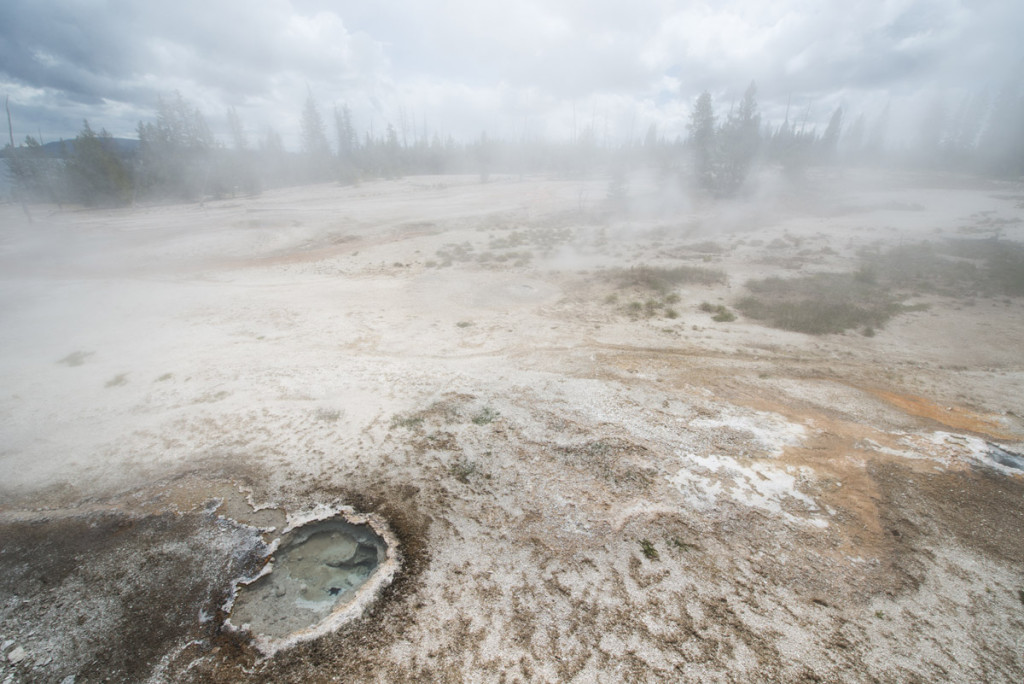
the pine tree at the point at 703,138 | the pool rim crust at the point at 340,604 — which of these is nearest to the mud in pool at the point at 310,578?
the pool rim crust at the point at 340,604

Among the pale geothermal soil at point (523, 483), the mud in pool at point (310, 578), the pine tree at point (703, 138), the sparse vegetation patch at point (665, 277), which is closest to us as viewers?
the pale geothermal soil at point (523, 483)

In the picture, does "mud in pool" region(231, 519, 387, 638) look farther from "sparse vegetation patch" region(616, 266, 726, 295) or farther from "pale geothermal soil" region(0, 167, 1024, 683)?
"sparse vegetation patch" region(616, 266, 726, 295)

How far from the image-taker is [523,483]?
17.9ft

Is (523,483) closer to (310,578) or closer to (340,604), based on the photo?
(340,604)

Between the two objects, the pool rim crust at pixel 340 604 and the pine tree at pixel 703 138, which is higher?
the pine tree at pixel 703 138

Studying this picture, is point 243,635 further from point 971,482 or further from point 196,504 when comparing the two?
point 971,482

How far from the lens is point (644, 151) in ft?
214

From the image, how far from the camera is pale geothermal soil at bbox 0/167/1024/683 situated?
3.60 meters

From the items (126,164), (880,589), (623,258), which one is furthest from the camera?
(126,164)

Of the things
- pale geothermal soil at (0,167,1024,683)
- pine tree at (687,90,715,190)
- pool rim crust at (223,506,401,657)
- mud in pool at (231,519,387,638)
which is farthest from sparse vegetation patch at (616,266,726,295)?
pine tree at (687,90,715,190)

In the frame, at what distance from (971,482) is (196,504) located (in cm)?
990

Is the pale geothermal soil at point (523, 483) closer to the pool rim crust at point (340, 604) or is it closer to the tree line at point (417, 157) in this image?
the pool rim crust at point (340, 604)

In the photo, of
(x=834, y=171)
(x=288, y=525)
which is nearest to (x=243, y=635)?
(x=288, y=525)

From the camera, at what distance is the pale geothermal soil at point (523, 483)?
3600mm
